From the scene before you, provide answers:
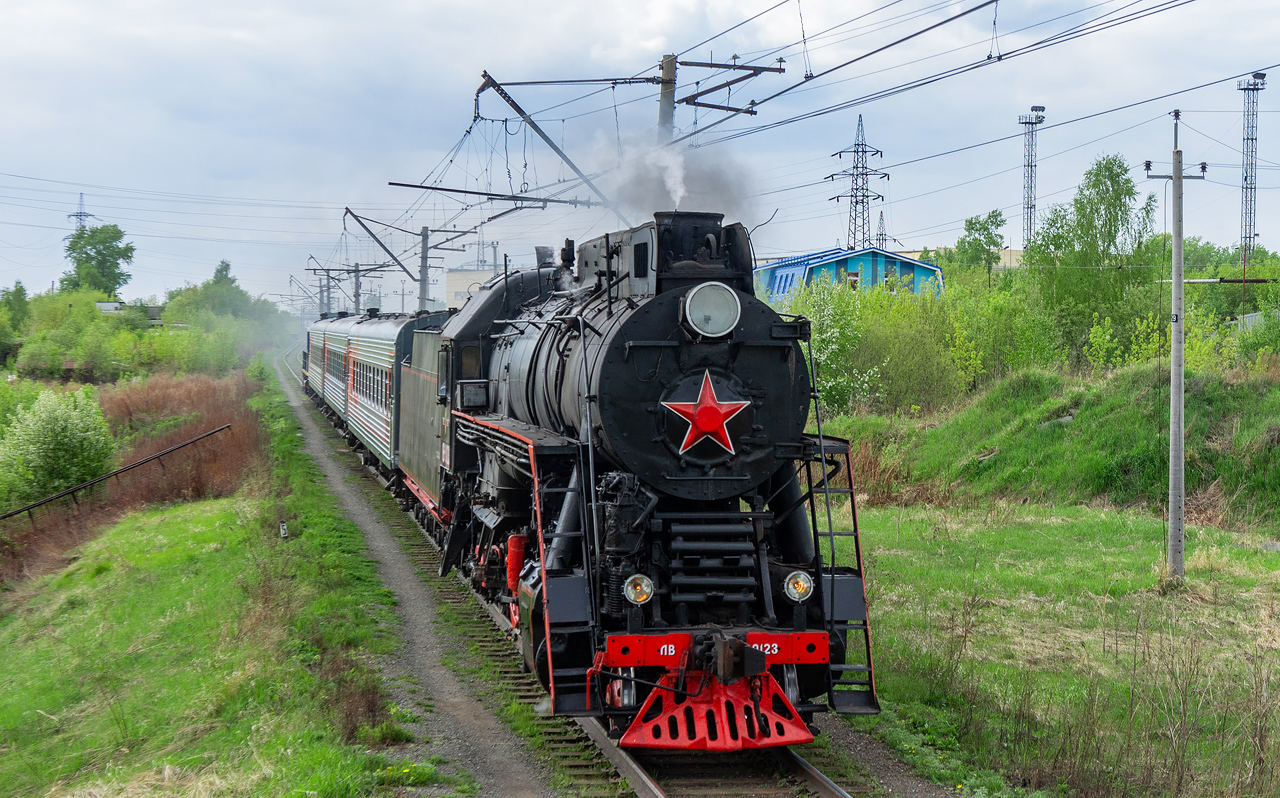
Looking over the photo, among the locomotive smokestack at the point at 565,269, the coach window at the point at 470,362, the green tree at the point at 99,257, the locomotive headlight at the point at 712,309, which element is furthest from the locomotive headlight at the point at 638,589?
the green tree at the point at 99,257

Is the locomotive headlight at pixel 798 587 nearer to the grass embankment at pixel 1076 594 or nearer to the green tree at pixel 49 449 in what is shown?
the grass embankment at pixel 1076 594

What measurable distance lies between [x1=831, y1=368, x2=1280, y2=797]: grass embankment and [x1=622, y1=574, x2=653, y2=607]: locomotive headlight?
2.49 metres

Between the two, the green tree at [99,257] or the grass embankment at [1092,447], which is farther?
the green tree at [99,257]

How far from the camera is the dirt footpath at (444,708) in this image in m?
7.23

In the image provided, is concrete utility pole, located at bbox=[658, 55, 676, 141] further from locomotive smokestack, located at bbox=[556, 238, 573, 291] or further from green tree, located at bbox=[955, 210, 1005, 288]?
green tree, located at bbox=[955, 210, 1005, 288]

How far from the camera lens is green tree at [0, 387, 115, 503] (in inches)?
878

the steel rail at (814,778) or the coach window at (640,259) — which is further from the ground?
the coach window at (640,259)

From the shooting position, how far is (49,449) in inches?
886

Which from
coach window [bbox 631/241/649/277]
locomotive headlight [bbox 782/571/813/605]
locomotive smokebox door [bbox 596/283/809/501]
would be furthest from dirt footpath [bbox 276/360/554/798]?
coach window [bbox 631/241/649/277]

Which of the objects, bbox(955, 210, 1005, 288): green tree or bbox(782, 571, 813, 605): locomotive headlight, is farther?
bbox(955, 210, 1005, 288): green tree

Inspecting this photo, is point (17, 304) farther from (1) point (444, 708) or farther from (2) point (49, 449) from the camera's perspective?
(1) point (444, 708)

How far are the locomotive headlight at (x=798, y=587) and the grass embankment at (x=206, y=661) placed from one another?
10.1 feet

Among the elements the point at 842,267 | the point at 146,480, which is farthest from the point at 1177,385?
the point at 842,267

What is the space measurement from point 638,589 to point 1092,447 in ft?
59.6
